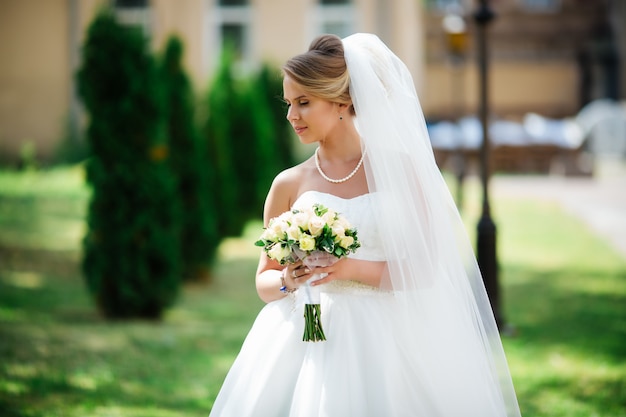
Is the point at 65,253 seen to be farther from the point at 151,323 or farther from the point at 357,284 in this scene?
the point at 357,284

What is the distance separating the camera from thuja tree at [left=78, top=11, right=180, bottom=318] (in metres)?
8.15

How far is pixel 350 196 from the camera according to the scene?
137 inches

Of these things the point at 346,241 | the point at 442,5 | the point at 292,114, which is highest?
the point at 442,5

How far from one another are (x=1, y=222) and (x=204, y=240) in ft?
18.2

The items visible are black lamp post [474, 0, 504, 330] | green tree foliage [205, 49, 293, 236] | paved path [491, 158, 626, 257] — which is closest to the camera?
black lamp post [474, 0, 504, 330]

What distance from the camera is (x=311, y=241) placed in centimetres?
307

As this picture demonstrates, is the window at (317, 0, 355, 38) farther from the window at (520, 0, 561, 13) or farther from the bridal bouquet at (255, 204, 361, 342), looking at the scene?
the bridal bouquet at (255, 204, 361, 342)

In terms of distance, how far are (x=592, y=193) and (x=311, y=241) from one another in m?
16.7

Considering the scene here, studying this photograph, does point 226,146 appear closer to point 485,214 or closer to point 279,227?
point 485,214

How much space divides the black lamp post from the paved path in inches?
184

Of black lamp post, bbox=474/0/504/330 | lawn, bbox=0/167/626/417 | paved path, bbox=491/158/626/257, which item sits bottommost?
paved path, bbox=491/158/626/257

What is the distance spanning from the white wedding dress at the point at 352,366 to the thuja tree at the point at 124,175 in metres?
4.97

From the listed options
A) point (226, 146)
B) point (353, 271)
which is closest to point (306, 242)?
point (353, 271)

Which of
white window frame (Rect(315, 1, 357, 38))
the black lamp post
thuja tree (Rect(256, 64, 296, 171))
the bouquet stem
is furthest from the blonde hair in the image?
white window frame (Rect(315, 1, 357, 38))
